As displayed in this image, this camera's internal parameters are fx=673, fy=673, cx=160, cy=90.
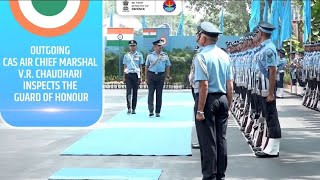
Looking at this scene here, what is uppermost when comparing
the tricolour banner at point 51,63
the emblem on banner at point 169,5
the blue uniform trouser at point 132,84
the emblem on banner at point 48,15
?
the emblem on banner at point 169,5

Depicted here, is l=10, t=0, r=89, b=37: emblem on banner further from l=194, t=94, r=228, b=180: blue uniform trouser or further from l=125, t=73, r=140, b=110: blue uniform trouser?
l=125, t=73, r=140, b=110: blue uniform trouser

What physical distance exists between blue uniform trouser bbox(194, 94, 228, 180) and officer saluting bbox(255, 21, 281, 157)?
2150 millimetres

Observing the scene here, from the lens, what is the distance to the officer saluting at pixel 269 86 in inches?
347

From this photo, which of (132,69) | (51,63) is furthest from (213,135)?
(132,69)

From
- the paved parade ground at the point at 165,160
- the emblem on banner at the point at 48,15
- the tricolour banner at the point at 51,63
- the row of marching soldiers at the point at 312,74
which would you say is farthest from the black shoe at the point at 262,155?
the row of marching soldiers at the point at 312,74

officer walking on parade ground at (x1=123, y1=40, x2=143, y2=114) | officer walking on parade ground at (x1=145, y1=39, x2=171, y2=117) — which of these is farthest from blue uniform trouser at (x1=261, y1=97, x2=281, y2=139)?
officer walking on parade ground at (x1=123, y1=40, x2=143, y2=114)

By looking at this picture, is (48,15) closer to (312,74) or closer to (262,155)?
(262,155)

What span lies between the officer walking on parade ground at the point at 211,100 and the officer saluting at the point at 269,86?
2.07 metres

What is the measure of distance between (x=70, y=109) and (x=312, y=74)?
16194 millimetres

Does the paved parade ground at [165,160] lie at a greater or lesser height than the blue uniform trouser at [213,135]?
lesser

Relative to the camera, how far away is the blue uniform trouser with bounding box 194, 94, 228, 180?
673 cm

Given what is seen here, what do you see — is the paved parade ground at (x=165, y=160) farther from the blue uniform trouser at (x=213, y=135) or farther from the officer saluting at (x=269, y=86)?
the blue uniform trouser at (x=213, y=135)

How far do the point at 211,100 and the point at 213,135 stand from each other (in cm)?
35

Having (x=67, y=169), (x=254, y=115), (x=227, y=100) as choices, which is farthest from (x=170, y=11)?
(x=254, y=115)
